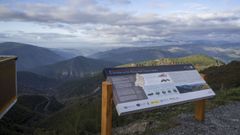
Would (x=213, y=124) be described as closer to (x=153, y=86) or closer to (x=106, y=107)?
(x=153, y=86)

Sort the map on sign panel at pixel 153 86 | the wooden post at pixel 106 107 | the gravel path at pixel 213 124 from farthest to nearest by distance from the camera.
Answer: the gravel path at pixel 213 124, the map on sign panel at pixel 153 86, the wooden post at pixel 106 107

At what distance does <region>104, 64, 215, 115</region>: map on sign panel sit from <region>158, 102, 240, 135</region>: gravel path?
776 mm

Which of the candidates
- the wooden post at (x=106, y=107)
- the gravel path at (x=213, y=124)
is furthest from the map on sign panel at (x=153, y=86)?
the gravel path at (x=213, y=124)

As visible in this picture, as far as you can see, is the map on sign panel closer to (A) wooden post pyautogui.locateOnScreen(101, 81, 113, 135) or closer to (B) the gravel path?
(A) wooden post pyautogui.locateOnScreen(101, 81, 113, 135)

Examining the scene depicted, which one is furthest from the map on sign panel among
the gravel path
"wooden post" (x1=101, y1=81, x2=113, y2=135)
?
the gravel path

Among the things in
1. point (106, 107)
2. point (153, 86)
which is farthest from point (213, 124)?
point (106, 107)

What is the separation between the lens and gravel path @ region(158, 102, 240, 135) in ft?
23.0

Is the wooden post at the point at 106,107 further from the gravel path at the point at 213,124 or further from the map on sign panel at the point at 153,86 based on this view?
the gravel path at the point at 213,124

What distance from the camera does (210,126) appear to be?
755 cm

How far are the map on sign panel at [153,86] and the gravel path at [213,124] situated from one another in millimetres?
776

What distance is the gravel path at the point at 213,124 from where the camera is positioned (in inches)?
276

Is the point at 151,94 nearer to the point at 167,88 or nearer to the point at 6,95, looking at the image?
the point at 167,88

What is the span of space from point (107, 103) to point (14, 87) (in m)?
7.95

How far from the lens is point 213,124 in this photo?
7.78 metres
